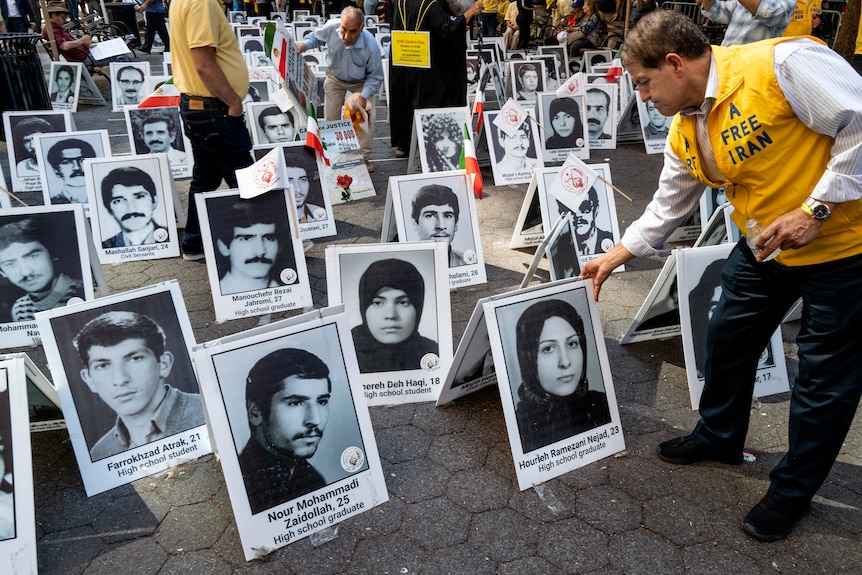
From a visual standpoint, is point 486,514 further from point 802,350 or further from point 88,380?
point 88,380

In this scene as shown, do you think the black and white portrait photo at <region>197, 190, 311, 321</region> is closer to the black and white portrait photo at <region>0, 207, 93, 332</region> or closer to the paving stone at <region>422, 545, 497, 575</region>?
the black and white portrait photo at <region>0, 207, 93, 332</region>

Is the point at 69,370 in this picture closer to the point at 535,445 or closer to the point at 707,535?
the point at 535,445

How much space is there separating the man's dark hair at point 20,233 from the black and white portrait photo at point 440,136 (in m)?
3.43

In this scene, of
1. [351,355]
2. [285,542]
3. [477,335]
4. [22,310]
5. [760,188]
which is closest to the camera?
[760,188]

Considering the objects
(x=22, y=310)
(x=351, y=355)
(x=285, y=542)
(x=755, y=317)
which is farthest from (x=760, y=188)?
(x=22, y=310)

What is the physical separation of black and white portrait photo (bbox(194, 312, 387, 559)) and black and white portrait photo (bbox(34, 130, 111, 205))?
13.0 ft

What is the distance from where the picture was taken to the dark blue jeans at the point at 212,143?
15.0ft

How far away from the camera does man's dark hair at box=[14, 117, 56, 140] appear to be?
6527 mm

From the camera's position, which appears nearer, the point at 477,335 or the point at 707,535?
the point at 707,535

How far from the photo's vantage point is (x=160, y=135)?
6695mm

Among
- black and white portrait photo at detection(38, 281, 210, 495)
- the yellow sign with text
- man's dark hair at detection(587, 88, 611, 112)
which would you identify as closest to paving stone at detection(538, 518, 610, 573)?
black and white portrait photo at detection(38, 281, 210, 495)

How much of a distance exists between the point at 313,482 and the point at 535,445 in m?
0.90

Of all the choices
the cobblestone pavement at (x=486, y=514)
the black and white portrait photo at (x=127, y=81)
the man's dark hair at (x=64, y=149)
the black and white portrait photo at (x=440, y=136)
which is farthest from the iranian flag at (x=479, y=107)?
the black and white portrait photo at (x=127, y=81)

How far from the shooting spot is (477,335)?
2957mm
